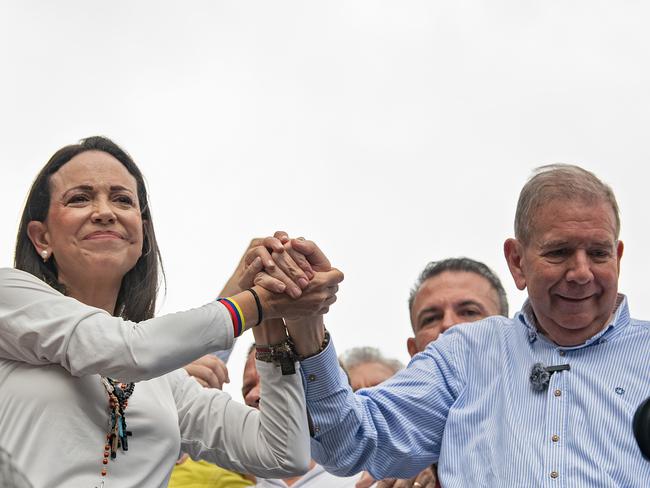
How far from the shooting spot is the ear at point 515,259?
12.8 ft

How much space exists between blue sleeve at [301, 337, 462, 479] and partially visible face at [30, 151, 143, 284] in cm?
83

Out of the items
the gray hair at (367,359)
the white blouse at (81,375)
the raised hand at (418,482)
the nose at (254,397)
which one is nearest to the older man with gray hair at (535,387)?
the raised hand at (418,482)

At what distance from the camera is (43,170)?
353 cm

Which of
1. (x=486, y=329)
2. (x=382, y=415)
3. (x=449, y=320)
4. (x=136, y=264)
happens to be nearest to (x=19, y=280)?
(x=136, y=264)

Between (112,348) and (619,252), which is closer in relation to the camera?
(112,348)

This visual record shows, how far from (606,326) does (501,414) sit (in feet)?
1.79

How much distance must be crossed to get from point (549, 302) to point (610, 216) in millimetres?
432

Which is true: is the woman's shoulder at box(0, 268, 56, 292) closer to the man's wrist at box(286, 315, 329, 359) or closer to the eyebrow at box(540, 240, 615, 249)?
the man's wrist at box(286, 315, 329, 359)

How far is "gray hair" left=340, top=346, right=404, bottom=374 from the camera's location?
622cm

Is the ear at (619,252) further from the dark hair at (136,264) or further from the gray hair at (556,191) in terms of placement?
the dark hair at (136,264)

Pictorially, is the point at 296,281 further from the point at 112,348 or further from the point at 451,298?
the point at 451,298

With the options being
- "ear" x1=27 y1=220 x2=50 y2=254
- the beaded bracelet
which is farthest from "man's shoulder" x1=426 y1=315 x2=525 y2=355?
"ear" x1=27 y1=220 x2=50 y2=254

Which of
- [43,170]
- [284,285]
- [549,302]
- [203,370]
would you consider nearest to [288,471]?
[284,285]

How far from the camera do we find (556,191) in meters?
3.80
